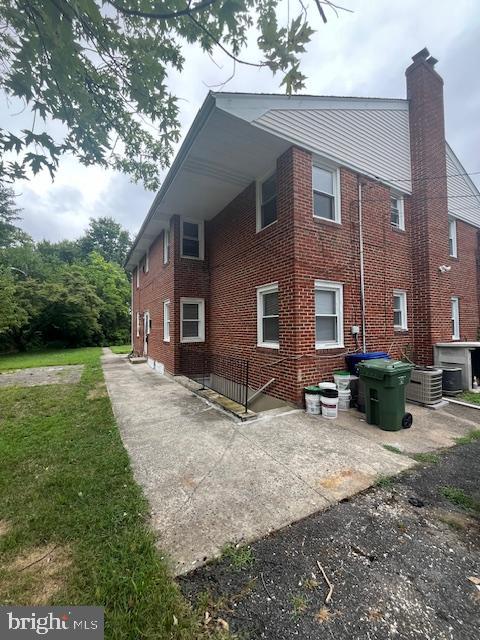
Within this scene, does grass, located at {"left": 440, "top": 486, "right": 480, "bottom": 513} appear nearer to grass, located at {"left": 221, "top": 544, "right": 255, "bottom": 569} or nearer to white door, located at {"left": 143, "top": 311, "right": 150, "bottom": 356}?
grass, located at {"left": 221, "top": 544, "right": 255, "bottom": 569}

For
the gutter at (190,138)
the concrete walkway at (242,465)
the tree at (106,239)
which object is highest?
the tree at (106,239)

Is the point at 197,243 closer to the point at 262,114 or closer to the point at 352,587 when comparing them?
the point at 262,114

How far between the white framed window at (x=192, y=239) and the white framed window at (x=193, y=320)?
162cm

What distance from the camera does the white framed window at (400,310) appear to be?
299 inches

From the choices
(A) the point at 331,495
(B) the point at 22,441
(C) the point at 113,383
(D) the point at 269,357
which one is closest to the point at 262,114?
(D) the point at 269,357

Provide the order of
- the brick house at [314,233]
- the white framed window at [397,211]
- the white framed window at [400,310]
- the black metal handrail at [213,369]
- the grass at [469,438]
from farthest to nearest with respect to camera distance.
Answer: the black metal handrail at [213,369]
the white framed window at [397,211]
the white framed window at [400,310]
the brick house at [314,233]
the grass at [469,438]

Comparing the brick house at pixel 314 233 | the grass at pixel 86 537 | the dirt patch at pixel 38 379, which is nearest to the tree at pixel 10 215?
the dirt patch at pixel 38 379

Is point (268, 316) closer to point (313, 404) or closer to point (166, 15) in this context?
point (313, 404)

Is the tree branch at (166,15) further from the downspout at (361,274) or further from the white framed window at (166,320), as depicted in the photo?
the white framed window at (166,320)

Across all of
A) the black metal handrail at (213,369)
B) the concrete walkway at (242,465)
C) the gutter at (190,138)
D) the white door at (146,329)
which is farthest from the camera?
the white door at (146,329)

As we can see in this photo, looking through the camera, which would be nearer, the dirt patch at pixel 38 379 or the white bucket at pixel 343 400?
the white bucket at pixel 343 400

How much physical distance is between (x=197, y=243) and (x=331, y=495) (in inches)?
342

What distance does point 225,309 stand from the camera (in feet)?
28.1

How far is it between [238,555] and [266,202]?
22.4 ft
